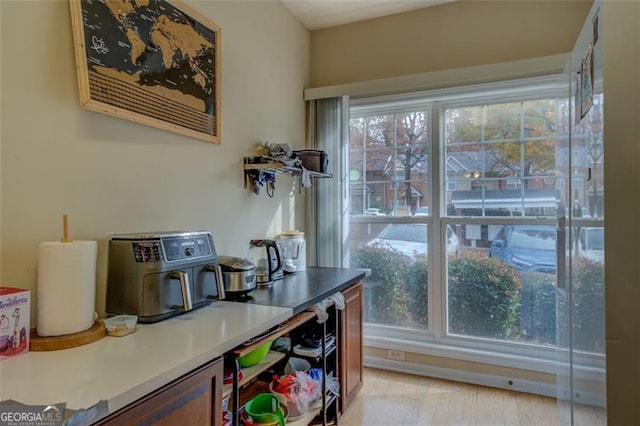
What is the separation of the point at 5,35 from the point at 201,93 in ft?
2.74

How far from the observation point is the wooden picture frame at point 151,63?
1332 mm

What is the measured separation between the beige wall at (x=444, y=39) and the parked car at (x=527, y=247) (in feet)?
3.92

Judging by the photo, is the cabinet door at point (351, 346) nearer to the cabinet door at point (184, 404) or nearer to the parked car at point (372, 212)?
the parked car at point (372, 212)

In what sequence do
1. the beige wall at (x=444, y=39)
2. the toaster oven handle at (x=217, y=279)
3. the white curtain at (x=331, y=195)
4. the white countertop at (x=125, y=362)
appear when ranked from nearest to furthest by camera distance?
the white countertop at (x=125, y=362), the toaster oven handle at (x=217, y=279), the beige wall at (x=444, y=39), the white curtain at (x=331, y=195)

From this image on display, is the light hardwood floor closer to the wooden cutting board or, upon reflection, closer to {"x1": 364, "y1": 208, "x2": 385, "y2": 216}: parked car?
{"x1": 364, "y1": 208, "x2": 385, "y2": 216}: parked car

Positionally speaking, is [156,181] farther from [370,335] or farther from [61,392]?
[370,335]

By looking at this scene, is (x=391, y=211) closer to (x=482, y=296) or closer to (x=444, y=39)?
(x=482, y=296)

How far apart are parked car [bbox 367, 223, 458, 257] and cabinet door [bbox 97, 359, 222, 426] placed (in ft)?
6.88

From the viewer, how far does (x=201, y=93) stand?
188 centimetres

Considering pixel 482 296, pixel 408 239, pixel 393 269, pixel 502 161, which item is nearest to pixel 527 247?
pixel 482 296

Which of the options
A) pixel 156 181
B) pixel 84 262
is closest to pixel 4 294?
pixel 84 262

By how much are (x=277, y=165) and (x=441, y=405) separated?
6.19 ft

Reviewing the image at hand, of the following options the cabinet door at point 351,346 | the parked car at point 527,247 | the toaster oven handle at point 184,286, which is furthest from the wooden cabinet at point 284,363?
the parked car at point 527,247

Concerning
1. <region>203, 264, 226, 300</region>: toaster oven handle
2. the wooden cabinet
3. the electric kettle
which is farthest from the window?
<region>203, 264, 226, 300</region>: toaster oven handle
